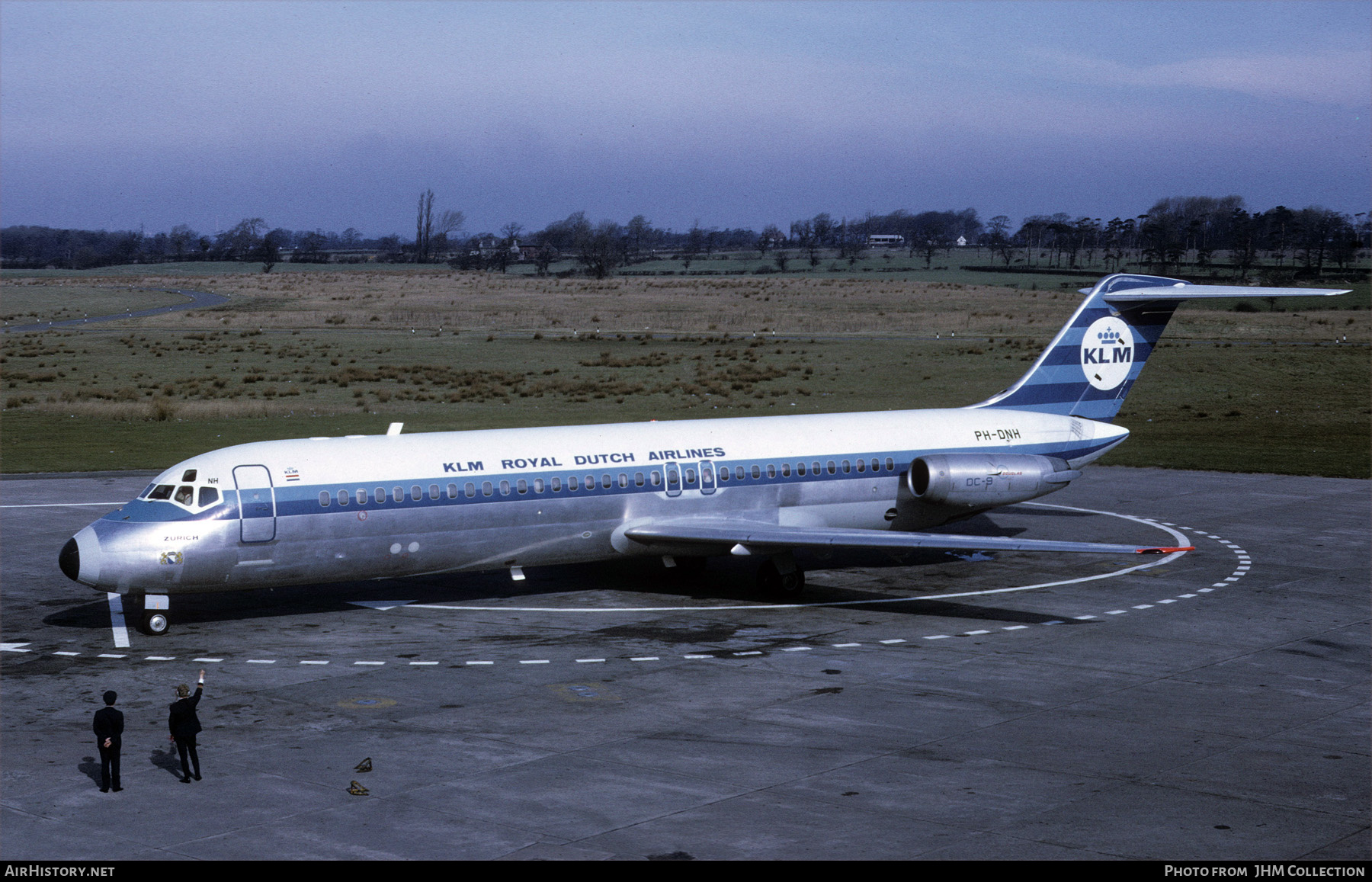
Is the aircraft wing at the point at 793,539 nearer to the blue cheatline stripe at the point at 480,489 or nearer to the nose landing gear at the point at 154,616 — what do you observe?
the blue cheatline stripe at the point at 480,489

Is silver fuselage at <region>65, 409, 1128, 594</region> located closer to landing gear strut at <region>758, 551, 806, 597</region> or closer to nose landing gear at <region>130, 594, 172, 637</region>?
nose landing gear at <region>130, 594, 172, 637</region>

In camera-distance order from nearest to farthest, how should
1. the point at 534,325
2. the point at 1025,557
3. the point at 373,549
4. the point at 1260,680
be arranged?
the point at 1260,680 < the point at 373,549 < the point at 1025,557 < the point at 534,325

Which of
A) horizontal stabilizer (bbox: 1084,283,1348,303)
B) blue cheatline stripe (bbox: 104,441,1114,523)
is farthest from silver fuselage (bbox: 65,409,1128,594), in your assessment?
horizontal stabilizer (bbox: 1084,283,1348,303)

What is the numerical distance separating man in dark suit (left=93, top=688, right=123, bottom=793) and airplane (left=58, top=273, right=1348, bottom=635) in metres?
8.22

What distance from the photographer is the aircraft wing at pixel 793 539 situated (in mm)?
27266

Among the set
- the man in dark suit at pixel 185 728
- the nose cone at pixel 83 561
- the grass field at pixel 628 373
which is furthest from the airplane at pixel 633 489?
the grass field at pixel 628 373

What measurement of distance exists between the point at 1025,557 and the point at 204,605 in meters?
19.6

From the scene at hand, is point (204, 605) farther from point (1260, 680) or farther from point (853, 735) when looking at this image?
point (1260, 680)

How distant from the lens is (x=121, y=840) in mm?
15305

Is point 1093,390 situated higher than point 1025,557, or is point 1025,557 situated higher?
point 1093,390

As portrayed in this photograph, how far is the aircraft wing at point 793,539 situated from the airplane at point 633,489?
5 centimetres

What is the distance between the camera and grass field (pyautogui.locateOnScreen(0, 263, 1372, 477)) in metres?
58.4

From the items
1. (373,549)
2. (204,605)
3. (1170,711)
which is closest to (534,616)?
(373,549)

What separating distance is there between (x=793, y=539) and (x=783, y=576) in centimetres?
172
